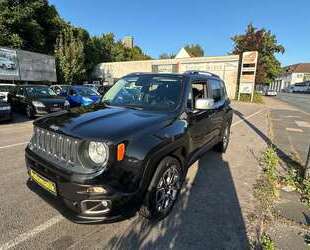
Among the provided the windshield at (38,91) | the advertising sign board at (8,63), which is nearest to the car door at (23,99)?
the windshield at (38,91)

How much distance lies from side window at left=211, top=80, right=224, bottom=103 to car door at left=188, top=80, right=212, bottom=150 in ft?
1.48

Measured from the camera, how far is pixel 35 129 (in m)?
3.49

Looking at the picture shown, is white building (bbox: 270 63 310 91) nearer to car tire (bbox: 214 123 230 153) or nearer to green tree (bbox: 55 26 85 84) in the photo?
green tree (bbox: 55 26 85 84)

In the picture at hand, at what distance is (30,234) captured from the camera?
308 cm

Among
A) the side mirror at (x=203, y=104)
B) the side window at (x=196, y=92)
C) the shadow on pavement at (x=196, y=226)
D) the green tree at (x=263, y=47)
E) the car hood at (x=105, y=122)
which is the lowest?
the shadow on pavement at (x=196, y=226)

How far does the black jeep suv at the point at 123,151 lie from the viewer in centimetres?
271

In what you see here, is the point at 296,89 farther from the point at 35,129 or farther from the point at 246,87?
the point at 35,129

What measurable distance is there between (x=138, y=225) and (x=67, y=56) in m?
33.3

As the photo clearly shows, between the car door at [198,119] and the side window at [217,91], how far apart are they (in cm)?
45

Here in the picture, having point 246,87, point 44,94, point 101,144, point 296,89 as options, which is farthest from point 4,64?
point 296,89

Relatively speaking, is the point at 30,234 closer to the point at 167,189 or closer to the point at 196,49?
the point at 167,189

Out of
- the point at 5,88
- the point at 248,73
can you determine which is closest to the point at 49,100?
the point at 5,88

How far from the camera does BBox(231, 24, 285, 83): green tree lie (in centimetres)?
3869

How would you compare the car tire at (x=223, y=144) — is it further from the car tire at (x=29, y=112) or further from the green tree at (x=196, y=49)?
the green tree at (x=196, y=49)
